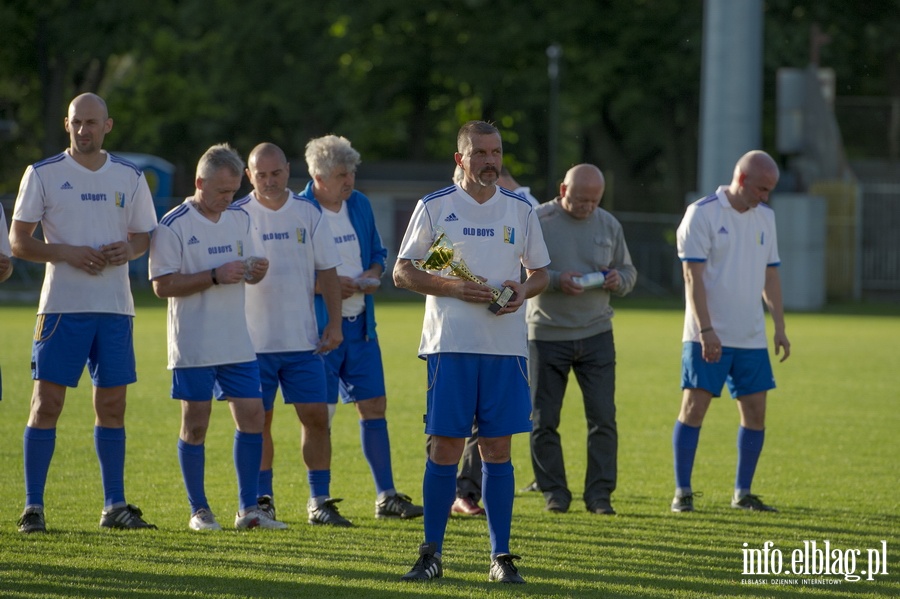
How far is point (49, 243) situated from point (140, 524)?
1.64 metres

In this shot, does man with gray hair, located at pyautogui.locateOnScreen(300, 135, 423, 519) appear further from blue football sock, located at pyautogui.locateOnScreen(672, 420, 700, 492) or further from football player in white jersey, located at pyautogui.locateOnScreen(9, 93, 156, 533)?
blue football sock, located at pyautogui.locateOnScreen(672, 420, 700, 492)

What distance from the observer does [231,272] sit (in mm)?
7289

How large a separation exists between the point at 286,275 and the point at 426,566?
232 cm

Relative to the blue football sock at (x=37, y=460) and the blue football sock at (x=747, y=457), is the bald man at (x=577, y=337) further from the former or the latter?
the blue football sock at (x=37, y=460)

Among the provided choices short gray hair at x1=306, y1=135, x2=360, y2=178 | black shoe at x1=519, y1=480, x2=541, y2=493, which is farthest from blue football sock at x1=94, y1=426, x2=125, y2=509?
black shoe at x1=519, y1=480, x2=541, y2=493

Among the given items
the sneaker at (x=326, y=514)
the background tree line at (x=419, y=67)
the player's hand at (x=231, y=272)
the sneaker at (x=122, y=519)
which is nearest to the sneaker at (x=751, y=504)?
the sneaker at (x=326, y=514)

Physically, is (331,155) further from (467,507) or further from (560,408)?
(467,507)

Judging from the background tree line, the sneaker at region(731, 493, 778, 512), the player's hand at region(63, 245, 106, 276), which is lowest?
→ the sneaker at region(731, 493, 778, 512)

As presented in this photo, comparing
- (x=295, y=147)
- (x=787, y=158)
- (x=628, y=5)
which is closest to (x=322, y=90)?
(x=295, y=147)

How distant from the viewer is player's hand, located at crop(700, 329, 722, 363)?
27.6 ft

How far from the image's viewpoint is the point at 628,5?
36562 millimetres

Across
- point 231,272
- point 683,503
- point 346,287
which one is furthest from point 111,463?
point 683,503

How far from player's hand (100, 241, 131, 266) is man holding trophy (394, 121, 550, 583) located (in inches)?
70.8

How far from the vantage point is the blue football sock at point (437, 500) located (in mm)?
6348
